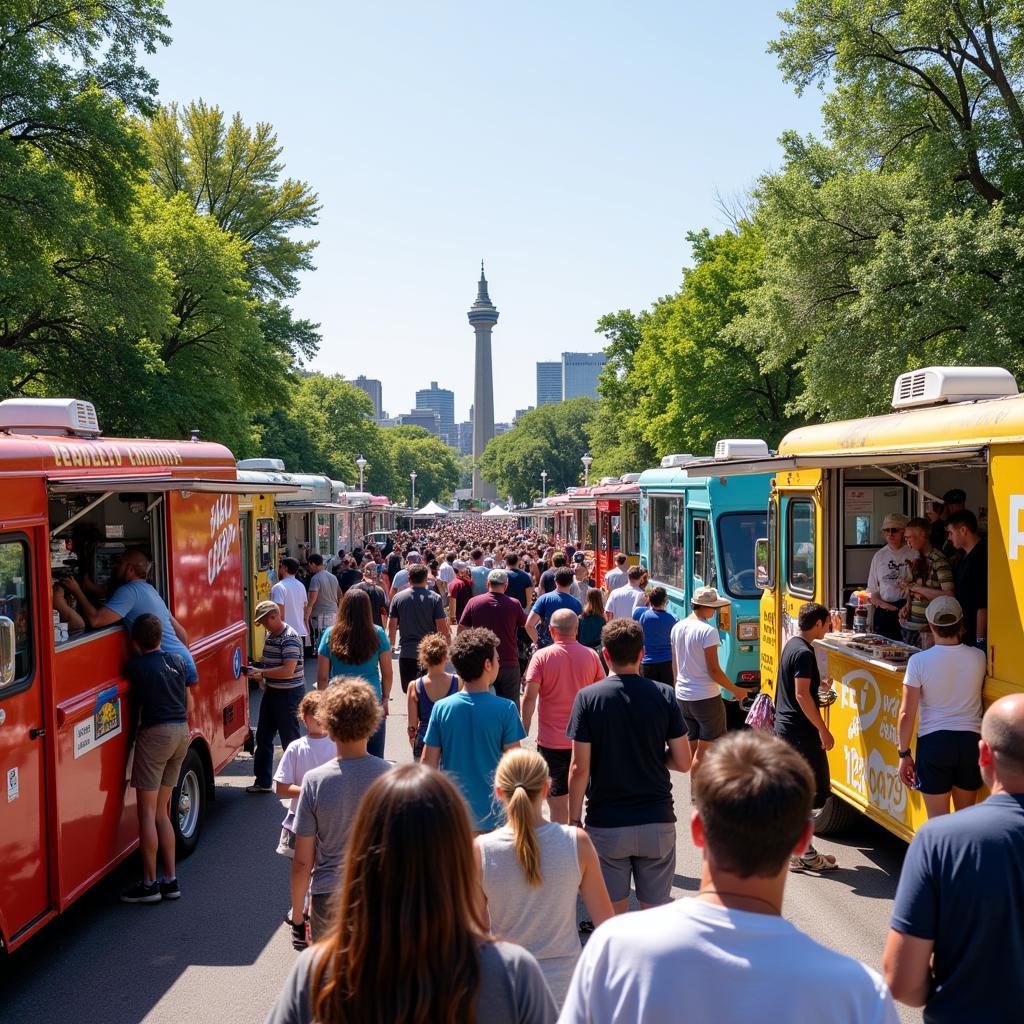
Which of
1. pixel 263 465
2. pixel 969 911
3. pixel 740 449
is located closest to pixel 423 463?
pixel 263 465

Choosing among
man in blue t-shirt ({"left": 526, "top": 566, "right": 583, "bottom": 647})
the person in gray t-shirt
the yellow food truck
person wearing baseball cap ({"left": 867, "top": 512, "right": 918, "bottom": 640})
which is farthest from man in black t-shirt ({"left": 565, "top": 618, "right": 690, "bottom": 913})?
man in blue t-shirt ({"left": 526, "top": 566, "right": 583, "bottom": 647})

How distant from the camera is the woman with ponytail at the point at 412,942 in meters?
2.14

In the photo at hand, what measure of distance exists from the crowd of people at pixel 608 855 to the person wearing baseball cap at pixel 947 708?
12mm

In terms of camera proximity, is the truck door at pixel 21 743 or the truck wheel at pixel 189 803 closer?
the truck door at pixel 21 743

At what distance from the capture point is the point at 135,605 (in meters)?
7.41

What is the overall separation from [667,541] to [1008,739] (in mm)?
13087

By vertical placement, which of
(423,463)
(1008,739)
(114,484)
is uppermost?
(423,463)

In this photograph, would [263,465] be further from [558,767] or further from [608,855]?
[608,855]

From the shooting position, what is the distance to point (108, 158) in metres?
21.0

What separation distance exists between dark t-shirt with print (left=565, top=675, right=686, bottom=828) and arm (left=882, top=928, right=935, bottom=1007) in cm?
203

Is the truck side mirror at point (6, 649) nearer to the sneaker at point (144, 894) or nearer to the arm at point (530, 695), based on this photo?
the sneaker at point (144, 894)

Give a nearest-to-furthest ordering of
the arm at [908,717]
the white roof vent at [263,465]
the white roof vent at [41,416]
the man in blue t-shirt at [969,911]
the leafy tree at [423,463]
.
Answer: the man in blue t-shirt at [969,911] < the arm at [908,717] < the white roof vent at [41,416] < the white roof vent at [263,465] < the leafy tree at [423,463]

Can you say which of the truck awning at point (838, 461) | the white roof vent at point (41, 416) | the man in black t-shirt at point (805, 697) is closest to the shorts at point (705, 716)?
the man in black t-shirt at point (805, 697)

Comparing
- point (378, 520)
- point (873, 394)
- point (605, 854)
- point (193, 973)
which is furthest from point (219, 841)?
point (378, 520)
